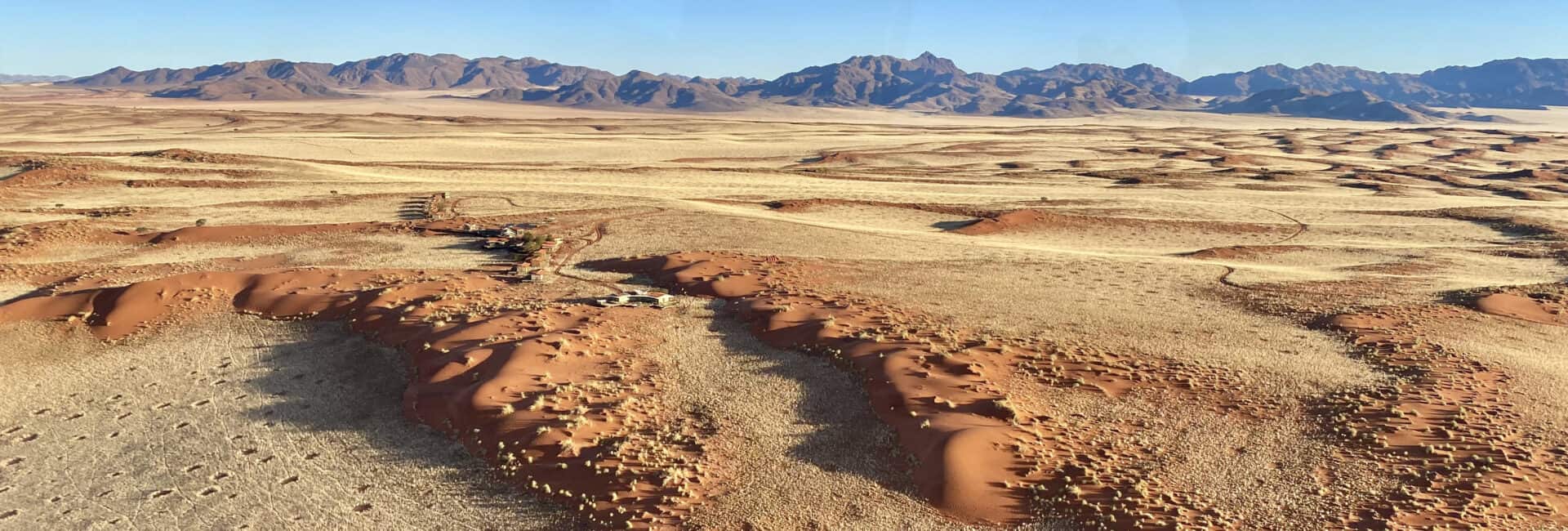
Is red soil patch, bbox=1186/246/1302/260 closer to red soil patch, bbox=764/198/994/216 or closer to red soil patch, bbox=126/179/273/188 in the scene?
red soil patch, bbox=764/198/994/216

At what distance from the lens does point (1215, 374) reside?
18.0 meters

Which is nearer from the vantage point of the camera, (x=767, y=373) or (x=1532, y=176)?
(x=767, y=373)

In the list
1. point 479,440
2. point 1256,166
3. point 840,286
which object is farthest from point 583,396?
point 1256,166

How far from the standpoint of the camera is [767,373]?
18297mm

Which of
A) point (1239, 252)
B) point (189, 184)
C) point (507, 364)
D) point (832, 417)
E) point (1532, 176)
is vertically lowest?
point (1532, 176)

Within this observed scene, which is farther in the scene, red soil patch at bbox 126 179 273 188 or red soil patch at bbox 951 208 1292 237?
red soil patch at bbox 126 179 273 188

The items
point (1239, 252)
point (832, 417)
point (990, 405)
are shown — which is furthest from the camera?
point (1239, 252)

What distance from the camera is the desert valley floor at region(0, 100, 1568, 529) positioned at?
529 inches

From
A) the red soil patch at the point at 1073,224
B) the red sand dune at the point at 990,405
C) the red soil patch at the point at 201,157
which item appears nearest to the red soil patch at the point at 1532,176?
the red soil patch at the point at 1073,224

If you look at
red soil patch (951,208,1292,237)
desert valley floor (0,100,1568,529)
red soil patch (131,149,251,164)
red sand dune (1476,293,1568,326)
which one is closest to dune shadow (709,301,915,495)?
desert valley floor (0,100,1568,529)

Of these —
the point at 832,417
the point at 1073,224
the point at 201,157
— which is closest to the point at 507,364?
the point at 832,417

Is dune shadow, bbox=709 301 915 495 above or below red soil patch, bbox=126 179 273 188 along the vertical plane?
above

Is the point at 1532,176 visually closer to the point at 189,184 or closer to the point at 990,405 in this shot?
the point at 990,405

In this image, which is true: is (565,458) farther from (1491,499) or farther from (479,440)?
(1491,499)
